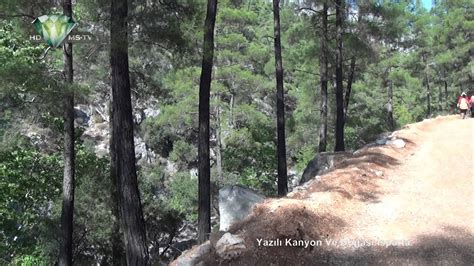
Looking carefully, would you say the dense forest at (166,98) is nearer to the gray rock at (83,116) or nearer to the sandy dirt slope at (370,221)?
the sandy dirt slope at (370,221)

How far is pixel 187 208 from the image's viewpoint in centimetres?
2638

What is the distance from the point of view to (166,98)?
2173cm

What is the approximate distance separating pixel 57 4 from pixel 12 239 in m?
8.35

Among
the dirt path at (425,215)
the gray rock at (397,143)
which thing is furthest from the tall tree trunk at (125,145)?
the gray rock at (397,143)

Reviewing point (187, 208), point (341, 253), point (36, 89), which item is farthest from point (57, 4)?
point (187, 208)

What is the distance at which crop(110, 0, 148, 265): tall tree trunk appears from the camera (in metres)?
7.22

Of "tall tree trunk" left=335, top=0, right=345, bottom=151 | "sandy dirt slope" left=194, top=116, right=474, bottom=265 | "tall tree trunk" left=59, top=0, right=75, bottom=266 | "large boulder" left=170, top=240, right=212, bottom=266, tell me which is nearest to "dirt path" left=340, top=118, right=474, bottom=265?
"sandy dirt slope" left=194, top=116, right=474, bottom=265

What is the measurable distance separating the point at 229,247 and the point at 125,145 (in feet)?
10.3

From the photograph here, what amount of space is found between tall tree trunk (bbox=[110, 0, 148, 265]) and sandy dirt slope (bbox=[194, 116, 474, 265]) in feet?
7.46

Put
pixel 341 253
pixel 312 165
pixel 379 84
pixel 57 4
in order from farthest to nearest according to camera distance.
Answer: pixel 379 84, pixel 312 165, pixel 57 4, pixel 341 253

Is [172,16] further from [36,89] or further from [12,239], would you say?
[12,239]

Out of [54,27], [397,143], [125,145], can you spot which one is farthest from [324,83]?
[125,145]

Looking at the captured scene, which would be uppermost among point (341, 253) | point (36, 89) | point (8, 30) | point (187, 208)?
point (8, 30)

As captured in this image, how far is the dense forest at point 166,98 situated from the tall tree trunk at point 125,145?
0.02 meters
